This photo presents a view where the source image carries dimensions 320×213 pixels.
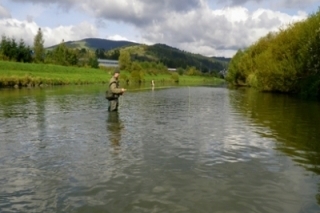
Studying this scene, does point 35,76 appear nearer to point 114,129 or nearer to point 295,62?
point 295,62

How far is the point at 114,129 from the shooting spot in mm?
16359

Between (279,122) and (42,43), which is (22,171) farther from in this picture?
(42,43)

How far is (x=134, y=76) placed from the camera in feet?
396

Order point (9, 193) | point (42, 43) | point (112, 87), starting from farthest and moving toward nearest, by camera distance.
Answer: point (42, 43) → point (112, 87) → point (9, 193)

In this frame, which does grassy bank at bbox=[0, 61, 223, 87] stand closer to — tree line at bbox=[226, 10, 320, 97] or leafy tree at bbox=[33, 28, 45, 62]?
leafy tree at bbox=[33, 28, 45, 62]

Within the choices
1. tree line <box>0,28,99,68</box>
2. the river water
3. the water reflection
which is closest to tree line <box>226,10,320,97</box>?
the river water

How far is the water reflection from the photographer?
1298 centimetres

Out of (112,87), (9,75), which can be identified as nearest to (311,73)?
(112,87)

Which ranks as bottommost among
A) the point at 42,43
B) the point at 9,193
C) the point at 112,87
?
the point at 9,193

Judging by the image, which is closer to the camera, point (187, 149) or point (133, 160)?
point (133, 160)

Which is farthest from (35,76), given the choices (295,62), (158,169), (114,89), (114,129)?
(158,169)

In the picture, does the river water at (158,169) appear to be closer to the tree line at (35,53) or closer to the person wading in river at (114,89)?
the person wading in river at (114,89)

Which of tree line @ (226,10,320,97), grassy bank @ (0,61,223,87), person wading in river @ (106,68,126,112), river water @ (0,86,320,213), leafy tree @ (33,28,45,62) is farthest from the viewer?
leafy tree @ (33,28,45,62)

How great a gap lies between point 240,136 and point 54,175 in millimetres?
8597
